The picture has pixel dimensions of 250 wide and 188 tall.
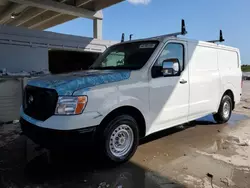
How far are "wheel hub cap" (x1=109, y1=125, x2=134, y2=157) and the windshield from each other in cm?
108

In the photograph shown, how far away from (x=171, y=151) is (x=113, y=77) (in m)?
1.86

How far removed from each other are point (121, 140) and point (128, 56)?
1.65 meters

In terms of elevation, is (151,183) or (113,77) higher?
(113,77)

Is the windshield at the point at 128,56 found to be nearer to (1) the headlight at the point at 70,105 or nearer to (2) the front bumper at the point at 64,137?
(1) the headlight at the point at 70,105

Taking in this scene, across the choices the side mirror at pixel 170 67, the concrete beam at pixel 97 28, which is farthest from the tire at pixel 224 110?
the concrete beam at pixel 97 28

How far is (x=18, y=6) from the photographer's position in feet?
46.5

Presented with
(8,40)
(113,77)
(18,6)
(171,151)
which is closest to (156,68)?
(113,77)

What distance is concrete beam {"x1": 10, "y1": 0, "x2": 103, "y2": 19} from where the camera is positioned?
12805 millimetres

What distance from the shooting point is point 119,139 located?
3.74 meters

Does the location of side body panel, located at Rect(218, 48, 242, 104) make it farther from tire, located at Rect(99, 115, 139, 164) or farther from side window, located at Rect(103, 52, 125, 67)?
tire, located at Rect(99, 115, 139, 164)

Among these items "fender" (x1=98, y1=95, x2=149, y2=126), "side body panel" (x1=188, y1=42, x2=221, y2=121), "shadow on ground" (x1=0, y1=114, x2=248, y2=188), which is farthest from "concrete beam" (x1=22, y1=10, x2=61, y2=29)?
"fender" (x1=98, y1=95, x2=149, y2=126)

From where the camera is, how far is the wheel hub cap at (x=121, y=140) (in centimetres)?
365

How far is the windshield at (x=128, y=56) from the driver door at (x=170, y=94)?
0.25 m

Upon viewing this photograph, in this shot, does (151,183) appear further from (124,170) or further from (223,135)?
(223,135)
